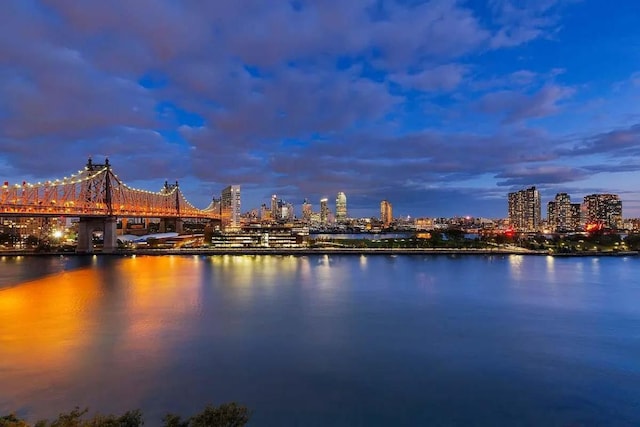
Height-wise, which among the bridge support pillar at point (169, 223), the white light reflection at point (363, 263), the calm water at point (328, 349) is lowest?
the calm water at point (328, 349)

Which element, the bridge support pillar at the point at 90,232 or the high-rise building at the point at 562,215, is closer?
the bridge support pillar at the point at 90,232

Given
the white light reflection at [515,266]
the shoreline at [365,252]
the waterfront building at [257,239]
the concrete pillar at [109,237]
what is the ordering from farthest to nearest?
the waterfront building at [257,239], the shoreline at [365,252], the concrete pillar at [109,237], the white light reflection at [515,266]

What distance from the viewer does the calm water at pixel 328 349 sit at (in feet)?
23.8

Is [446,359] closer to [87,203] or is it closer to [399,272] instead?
[399,272]

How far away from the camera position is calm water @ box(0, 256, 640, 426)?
7.27 meters

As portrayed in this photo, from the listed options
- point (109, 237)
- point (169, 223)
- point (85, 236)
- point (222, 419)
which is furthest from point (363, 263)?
point (169, 223)

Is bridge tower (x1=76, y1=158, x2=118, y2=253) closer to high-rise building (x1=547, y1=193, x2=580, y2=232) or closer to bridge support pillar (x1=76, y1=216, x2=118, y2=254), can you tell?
bridge support pillar (x1=76, y1=216, x2=118, y2=254)

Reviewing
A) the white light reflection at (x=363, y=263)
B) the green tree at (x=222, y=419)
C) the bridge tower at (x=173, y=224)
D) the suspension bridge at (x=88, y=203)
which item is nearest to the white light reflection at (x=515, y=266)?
the white light reflection at (x=363, y=263)

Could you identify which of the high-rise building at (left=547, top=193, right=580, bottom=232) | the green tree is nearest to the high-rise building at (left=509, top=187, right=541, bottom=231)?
the high-rise building at (left=547, top=193, right=580, bottom=232)

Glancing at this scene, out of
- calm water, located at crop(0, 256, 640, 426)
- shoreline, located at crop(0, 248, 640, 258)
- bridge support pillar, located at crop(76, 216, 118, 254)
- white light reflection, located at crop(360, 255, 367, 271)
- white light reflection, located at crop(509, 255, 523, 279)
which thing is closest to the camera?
calm water, located at crop(0, 256, 640, 426)

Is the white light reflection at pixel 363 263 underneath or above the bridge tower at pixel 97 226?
underneath

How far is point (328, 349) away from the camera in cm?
1036

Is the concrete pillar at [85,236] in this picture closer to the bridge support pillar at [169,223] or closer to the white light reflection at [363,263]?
the bridge support pillar at [169,223]

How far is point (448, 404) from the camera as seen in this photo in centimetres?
732
